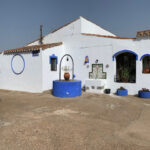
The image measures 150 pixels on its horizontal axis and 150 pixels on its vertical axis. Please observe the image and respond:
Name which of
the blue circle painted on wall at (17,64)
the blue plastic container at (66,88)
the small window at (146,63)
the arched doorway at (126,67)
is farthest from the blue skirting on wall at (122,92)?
the blue circle painted on wall at (17,64)

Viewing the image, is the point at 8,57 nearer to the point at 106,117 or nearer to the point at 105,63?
the point at 105,63

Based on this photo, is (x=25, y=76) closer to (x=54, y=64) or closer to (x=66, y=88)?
(x=54, y=64)

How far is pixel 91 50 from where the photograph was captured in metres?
11.0

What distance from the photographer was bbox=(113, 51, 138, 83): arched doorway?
395 inches

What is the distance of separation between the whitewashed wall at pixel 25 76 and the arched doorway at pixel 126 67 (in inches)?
218

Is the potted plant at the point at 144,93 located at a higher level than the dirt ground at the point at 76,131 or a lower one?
higher

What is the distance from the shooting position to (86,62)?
1119cm

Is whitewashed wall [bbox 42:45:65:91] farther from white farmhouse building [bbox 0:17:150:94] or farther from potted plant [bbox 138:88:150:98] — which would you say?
potted plant [bbox 138:88:150:98]

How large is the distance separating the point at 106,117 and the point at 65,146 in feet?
8.01

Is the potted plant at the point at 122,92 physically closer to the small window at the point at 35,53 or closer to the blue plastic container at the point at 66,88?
the blue plastic container at the point at 66,88

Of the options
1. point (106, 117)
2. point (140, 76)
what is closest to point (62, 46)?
point (140, 76)

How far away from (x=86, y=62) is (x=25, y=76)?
4798mm

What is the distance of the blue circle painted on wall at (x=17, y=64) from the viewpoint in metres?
11.4

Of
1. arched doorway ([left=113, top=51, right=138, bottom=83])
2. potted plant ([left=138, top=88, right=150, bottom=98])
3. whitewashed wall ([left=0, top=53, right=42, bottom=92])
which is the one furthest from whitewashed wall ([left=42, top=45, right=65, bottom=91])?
potted plant ([left=138, top=88, right=150, bottom=98])
